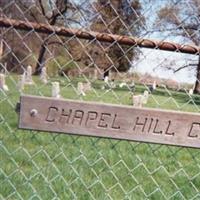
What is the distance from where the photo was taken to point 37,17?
11.0ft

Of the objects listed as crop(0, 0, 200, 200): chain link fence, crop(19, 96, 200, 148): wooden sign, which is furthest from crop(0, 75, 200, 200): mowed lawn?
crop(19, 96, 200, 148): wooden sign

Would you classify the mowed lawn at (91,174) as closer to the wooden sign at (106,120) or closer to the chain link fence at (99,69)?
the chain link fence at (99,69)

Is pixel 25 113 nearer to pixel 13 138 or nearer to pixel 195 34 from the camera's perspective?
pixel 195 34

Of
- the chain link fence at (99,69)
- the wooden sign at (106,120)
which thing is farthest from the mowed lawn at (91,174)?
the wooden sign at (106,120)

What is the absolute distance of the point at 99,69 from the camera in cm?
282

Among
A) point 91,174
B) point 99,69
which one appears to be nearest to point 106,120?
point 99,69

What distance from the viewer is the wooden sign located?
2361 mm

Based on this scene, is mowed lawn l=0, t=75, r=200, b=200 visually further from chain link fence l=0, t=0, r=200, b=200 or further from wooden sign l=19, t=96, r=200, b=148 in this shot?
wooden sign l=19, t=96, r=200, b=148

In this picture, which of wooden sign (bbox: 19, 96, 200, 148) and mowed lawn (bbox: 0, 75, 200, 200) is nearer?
wooden sign (bbox: 19, 96, 200, 148)

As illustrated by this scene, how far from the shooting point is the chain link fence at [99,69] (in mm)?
2576

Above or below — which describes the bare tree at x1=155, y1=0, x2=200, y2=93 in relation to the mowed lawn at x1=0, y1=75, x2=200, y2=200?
above

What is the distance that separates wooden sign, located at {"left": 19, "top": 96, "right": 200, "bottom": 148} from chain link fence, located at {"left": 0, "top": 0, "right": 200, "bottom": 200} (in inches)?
11.5

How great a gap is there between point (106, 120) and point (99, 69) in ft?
1.70

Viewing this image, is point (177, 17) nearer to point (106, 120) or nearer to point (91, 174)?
point (106, 120)
